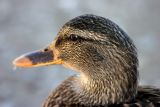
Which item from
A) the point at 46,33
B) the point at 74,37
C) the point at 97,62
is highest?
the point at 46,33

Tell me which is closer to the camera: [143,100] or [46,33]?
[143,100]

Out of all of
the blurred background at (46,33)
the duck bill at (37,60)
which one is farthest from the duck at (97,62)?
the blurred background at (46,33)

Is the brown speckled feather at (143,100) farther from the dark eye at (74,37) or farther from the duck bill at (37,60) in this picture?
the dark eye at (74,37)

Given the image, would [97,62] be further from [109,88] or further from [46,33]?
[46,33]

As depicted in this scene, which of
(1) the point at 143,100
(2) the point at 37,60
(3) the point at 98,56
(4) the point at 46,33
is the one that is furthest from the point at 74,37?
(4) the point at 46,33

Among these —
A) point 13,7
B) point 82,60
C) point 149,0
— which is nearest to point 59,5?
point 13,7

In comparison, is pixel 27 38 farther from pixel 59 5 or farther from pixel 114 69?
pixel 114 69
